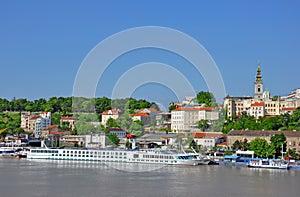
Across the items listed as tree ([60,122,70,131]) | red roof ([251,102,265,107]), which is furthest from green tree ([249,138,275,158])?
tree ([60,122,70,131])

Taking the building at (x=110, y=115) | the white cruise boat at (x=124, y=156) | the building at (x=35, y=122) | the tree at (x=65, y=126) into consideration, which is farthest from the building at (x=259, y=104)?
the white cruise boat at (x=124, y=156)

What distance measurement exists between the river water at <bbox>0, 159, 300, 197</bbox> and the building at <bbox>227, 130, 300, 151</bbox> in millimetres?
6281

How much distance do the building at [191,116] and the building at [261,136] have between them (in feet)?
28.2

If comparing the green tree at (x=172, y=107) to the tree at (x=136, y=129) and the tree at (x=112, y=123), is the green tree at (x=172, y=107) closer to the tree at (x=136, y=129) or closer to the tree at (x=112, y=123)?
the tree at (x=136, y=129)

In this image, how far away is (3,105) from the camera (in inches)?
2117

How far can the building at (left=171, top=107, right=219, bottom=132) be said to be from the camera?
131ft

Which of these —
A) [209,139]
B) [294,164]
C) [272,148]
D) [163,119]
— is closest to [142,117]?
[163,119]

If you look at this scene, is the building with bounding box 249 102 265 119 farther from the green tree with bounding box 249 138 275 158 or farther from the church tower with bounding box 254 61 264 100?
the green tree with bounding box 249 138 275 158

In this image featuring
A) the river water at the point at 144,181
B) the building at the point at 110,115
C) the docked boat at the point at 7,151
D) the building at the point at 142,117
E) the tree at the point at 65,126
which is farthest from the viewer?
the building at the point at 110,115

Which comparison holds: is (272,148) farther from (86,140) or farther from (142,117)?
(142,117)

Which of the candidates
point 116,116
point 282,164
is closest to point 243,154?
point 282,164

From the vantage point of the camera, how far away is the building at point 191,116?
4000 centimetres

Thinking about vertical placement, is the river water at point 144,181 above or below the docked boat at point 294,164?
below

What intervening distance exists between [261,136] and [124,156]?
8272mm
